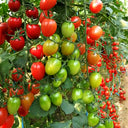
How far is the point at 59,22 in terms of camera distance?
0.79 meters

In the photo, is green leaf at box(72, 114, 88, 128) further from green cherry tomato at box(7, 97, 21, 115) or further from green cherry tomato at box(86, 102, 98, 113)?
green cherry tomato at box(7, 97, 21, 115)

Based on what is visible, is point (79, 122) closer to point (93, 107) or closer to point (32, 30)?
point (93, 107)

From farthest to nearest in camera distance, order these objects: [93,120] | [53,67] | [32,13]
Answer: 1. [32,13]
2. [93,120]
3. [53,67]

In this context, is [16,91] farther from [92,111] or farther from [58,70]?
[92,111]

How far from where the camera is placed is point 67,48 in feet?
2.40

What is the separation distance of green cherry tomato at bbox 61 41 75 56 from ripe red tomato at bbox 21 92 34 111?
230mm

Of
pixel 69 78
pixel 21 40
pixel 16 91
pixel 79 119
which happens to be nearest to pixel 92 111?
pixel 79 119

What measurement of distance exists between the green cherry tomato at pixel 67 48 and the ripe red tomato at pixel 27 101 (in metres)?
0.23

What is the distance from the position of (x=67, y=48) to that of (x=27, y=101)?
0.27 meters

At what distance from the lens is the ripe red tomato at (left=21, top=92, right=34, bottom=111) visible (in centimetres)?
71

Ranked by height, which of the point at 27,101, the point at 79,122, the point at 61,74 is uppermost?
the point at 61,74

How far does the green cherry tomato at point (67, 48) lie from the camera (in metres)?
0.73

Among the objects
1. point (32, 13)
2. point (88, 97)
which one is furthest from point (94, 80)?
point (32, 13)

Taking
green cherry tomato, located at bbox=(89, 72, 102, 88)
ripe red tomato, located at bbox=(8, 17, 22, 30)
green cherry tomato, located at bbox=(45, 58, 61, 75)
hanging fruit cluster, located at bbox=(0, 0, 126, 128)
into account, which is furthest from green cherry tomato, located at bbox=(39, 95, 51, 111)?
ripe red tomato, located at bbox=(8, 17, 22, 30)
